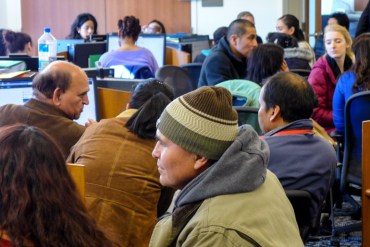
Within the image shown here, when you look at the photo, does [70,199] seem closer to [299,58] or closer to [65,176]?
[65,176]

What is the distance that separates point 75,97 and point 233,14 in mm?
7018

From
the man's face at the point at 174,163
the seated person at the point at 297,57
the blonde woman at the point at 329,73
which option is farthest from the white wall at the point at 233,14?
the man's face at the point at 174,163

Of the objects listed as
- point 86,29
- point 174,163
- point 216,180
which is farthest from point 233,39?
point 216,180

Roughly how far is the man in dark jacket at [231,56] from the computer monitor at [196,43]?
6.53ft

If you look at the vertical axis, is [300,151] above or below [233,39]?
below

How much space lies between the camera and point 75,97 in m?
3.12

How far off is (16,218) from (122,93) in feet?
7.33

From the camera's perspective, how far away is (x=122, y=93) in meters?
3.67

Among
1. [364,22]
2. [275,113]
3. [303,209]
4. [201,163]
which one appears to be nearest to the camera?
[201,163]

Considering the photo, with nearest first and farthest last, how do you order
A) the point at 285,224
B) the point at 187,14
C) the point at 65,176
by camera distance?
the point at 65,176 → the point at 285,224 → the point at 187,14

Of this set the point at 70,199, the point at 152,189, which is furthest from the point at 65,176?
the point at 152,189

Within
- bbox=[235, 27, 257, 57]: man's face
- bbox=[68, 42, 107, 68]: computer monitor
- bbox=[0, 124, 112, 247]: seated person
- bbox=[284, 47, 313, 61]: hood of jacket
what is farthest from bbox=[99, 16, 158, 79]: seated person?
bbox=[0, 124, 112, 247]: seated person

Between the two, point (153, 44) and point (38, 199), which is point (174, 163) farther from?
point (153, 44)

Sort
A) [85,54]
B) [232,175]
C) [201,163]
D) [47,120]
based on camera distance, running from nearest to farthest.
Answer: [232,175] → [201,163] → [47,120] → [85,54]
